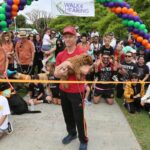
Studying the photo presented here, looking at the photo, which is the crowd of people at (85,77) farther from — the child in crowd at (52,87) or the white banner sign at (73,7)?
the white banner sign at (73,7)

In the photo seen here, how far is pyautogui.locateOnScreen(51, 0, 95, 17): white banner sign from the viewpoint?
8.13 meters

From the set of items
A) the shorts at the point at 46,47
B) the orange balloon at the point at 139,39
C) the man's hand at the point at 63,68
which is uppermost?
the orange balloon at the point at 139,39

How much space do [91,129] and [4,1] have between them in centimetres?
376

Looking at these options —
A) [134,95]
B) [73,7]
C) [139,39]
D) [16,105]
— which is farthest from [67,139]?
[73,7]

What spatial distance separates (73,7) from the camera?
8195 millimetres

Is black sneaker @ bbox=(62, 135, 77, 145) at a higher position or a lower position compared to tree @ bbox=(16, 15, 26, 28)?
lower

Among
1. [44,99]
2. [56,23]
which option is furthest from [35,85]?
[56,23]

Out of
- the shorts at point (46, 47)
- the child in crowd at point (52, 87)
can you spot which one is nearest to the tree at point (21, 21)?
the shorts at point (46, 47)

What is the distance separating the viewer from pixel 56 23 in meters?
45.5

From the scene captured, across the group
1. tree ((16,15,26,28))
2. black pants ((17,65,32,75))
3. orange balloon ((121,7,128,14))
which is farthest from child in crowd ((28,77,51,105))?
tree ((16,15,26,28))

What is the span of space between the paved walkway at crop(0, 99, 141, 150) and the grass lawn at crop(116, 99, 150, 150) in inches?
4.3

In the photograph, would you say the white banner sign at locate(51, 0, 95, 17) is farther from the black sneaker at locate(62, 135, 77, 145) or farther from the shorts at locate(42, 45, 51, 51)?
the shorts at locate(42, 45, 51, 51)

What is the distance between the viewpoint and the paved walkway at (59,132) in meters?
5.11

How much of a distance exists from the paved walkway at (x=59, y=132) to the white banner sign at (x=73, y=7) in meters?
2.44
